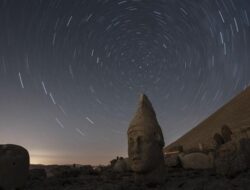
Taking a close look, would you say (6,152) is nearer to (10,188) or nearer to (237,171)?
(10,188)

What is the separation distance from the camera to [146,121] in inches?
454

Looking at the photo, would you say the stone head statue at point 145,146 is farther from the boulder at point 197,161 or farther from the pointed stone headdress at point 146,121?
the boulder at point 197,161

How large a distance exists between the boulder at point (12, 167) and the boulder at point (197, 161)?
9.33 metres

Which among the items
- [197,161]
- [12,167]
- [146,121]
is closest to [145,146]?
[146,121]

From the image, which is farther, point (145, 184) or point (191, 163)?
point (191, 163)

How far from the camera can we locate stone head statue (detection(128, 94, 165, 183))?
10773mm

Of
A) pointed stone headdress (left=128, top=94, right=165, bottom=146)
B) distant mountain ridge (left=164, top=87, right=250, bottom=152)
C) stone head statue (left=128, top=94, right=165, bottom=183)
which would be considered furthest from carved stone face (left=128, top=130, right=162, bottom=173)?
distant mountain ridge (left=164, top=87, right=250, bottom=152)

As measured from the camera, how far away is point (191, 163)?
17.4m

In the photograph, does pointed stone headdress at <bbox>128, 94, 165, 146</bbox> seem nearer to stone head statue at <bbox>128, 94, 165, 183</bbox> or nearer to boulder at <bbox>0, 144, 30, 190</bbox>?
stone head statue at <bbox>128, 94, 165, 183</bbox>

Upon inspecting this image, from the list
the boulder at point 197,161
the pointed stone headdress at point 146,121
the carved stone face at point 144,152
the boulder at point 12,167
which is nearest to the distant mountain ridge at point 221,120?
the boulder at point 197,161

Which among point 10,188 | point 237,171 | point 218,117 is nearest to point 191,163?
point 237,171

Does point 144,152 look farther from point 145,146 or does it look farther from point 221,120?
point 221,120

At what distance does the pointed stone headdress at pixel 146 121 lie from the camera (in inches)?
443

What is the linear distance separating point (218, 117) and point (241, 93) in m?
6.62
